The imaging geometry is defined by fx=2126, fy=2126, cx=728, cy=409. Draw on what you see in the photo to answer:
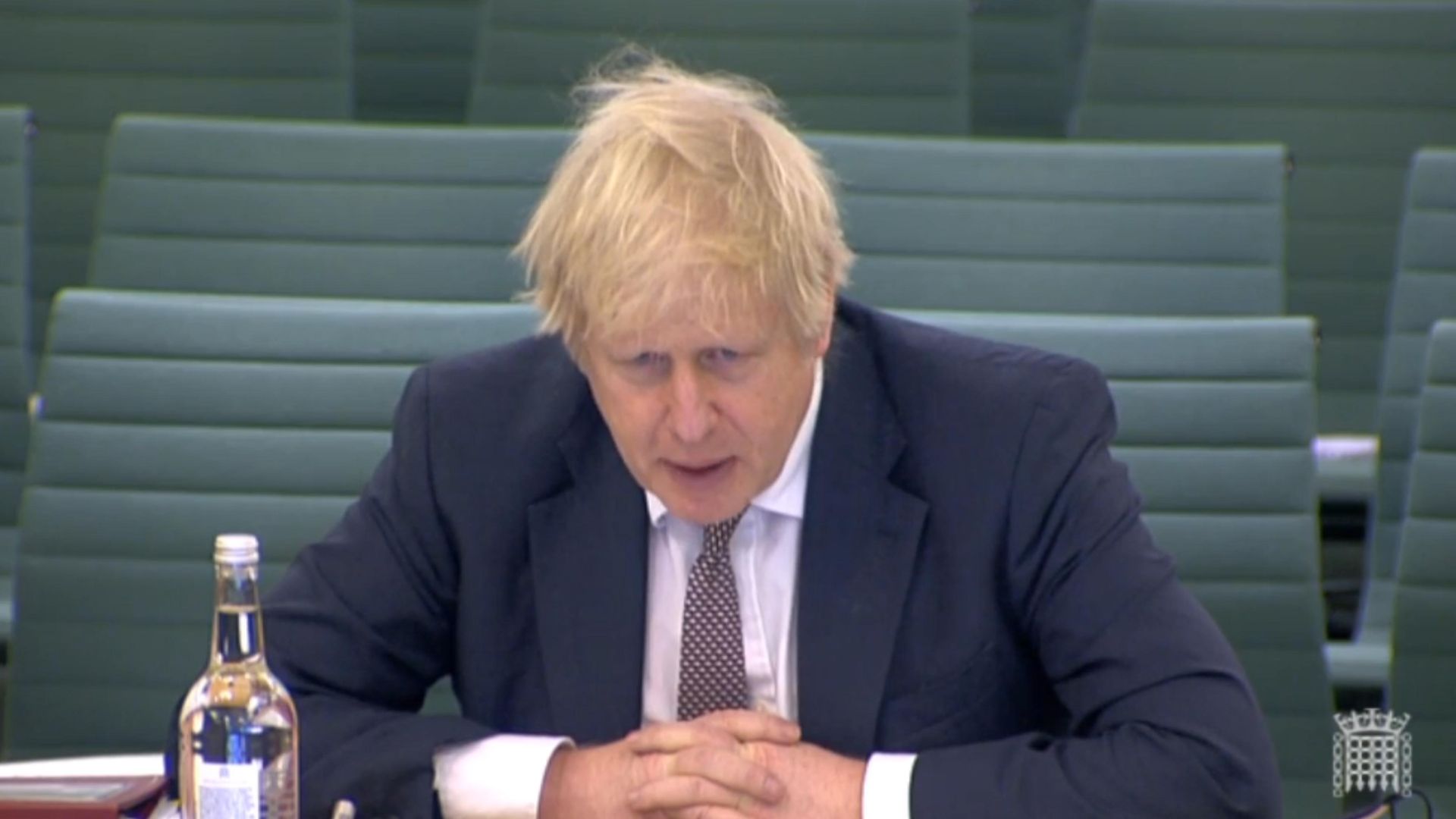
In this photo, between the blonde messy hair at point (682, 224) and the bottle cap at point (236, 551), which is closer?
the bottle cap at point (236, 551)

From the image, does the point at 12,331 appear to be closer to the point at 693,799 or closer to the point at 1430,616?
the point at 693,799

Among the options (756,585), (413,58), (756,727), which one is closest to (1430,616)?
(756,585)

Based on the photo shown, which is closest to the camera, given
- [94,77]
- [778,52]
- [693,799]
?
[693,799]

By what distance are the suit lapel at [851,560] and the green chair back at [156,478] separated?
74 centimetres

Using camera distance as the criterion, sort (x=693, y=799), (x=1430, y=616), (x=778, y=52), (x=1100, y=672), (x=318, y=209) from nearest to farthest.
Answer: (x=693, y=799), (x=1100, y=672), (x=1430, y=616), (x=318, y=209), (x=778, y=52)

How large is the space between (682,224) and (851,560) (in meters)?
0.36

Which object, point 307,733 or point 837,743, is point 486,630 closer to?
point 307,733

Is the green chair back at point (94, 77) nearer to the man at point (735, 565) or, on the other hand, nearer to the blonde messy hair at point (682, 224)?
the man at point (735, 565)

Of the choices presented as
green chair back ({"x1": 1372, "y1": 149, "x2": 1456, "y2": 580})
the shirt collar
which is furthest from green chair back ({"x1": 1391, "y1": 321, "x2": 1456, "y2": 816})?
the shirt collar

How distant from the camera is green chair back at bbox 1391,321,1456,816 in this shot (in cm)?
245

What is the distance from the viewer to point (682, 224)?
1629 mm

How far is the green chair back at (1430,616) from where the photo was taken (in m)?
2.45

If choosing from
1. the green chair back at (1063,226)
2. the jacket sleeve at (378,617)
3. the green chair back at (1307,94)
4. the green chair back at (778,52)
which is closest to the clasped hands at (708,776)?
the jacket sleeve at (378,617)

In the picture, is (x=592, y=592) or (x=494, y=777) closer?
(x=494, y=777)
